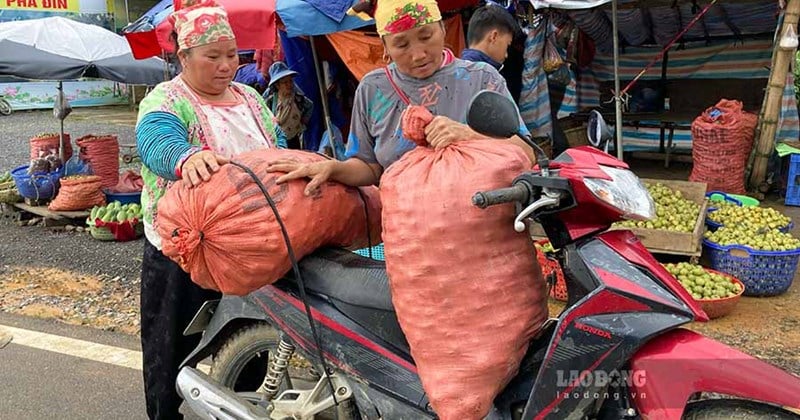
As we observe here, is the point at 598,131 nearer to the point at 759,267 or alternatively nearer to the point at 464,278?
the point at 464,278

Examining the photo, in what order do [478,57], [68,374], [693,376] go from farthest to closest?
[478,57]
[68,374]
[693,376]

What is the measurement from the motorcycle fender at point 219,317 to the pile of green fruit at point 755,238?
11.9ft

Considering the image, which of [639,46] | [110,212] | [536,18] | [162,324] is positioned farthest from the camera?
[639,46]

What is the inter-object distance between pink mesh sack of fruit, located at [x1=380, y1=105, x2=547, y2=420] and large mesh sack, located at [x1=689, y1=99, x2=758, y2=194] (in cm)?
597

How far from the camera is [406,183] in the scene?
1812mm

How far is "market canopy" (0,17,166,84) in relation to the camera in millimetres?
7195

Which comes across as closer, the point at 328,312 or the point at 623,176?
the point at 623,176

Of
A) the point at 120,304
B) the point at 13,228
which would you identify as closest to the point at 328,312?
the point at 120,304

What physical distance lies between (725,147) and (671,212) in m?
2.30

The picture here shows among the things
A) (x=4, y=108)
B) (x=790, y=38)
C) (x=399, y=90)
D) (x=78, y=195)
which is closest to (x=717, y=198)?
(x=790, y=38)

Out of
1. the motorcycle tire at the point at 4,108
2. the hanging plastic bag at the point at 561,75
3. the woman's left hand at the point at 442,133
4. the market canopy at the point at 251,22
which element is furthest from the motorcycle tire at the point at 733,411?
the motorcycle tire at the point at 4,108

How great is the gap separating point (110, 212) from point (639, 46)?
24.9ft

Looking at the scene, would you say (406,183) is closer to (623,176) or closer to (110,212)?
(623,176)

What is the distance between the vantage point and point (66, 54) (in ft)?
24.8
